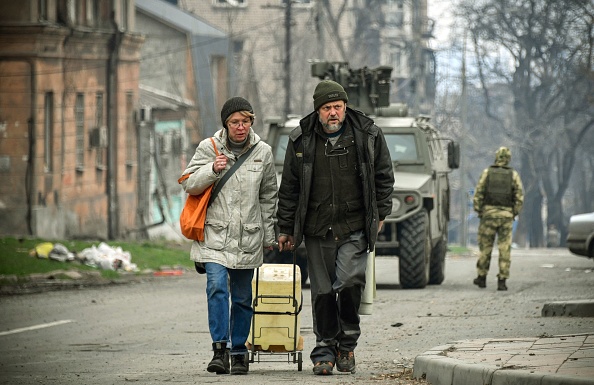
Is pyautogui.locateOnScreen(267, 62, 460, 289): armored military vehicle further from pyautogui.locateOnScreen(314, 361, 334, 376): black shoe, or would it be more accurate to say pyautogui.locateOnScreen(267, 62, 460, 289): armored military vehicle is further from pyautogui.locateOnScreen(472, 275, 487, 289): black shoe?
pyautogui.locateOnScreen(314, 361, 334, 376): black shoe

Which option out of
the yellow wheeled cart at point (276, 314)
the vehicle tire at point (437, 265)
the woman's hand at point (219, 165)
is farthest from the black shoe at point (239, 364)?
the vehicle tire at point (437, 265)

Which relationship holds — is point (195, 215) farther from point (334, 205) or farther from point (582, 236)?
point (582, 236)

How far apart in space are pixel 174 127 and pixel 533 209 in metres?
18.9

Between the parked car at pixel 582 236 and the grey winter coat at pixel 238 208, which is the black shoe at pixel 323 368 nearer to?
the grey winter coat at pixel 238 208

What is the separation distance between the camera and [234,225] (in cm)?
981

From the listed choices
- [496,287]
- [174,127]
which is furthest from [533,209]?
[496,287]

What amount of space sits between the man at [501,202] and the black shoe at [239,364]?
939 centimetres

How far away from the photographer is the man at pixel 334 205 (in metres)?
9.64

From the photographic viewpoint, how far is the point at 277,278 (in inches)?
394

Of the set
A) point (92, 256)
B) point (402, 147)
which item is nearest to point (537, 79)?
point (92, 256)

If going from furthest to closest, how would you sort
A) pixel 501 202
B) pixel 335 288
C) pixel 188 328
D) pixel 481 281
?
pixel 481 281, pixel 501 202, pixel 188 328, pixel 335 288

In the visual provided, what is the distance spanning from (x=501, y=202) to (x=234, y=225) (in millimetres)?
9600

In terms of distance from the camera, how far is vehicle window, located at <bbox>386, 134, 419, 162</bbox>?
20219 mm

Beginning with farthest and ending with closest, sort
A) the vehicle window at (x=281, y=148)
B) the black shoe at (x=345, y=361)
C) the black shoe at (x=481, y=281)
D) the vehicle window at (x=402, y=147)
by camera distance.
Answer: the vehicle window at (x=402, y=147) → the vehicle window at (x=281, y=148) → the black shoe at (x=481, y=281) → the black shoe at (x=345, y=361)
